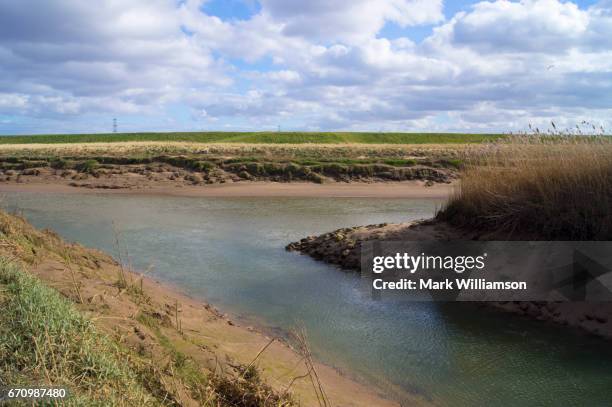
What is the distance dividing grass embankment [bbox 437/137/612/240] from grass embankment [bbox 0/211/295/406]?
5702mm

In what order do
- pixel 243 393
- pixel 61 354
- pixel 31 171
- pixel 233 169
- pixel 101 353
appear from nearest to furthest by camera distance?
1. pixel 61 354
2. pixel 101 353
3. pixel 243 393
4. pixel 233 169
5. pixel 31 171

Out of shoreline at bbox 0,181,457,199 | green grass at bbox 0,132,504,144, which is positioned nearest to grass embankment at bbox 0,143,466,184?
shoreline at bbox 0,181,457,199

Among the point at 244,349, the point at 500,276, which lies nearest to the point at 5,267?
the point at 244,349

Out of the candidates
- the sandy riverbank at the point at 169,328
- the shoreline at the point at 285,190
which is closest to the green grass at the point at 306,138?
the shoreline at the point at 285,190

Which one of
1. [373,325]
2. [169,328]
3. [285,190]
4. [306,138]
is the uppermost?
[306,138]

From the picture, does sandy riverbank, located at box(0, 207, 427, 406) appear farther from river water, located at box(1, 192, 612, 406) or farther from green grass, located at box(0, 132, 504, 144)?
green grass, located at box(0, 132, 504, 144)

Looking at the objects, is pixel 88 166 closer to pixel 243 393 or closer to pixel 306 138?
pixel 243 393

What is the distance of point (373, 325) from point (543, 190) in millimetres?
3706

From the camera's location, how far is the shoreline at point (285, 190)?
23.8 metres

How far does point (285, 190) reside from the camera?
2519cm

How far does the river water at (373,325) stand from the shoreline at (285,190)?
29.4 feet

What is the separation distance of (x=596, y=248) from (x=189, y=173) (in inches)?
949

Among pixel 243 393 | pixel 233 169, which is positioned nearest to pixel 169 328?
pixel 243 393

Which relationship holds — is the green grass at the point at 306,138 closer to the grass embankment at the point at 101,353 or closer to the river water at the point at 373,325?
the river water at the point at 373,325
